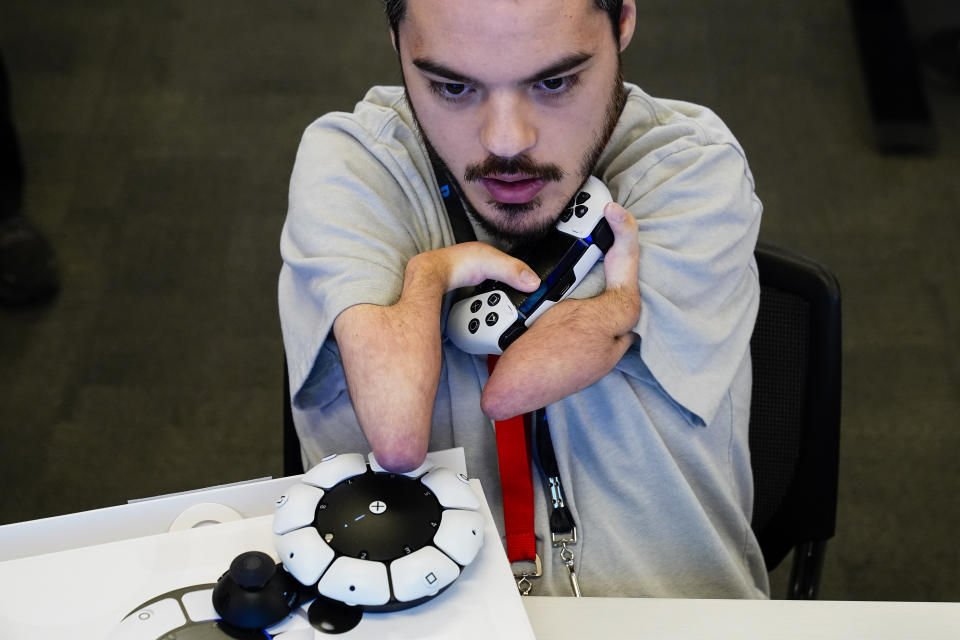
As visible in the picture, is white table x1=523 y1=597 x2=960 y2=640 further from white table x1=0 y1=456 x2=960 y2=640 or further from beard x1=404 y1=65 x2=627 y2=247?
beard x1=404 y1=65 x2=627 y2=247

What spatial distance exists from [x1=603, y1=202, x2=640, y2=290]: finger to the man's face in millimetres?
75

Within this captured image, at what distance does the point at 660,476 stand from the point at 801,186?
1.55 m

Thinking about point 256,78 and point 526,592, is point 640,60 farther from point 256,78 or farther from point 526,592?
point 526,592

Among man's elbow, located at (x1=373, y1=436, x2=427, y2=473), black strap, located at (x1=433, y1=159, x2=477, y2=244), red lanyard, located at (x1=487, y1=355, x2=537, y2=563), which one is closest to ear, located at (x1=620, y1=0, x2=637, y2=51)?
black strap, located at (x1=433, y1=159, x2=477, y2=244)

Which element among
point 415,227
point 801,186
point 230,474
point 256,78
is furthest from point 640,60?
point 415,227

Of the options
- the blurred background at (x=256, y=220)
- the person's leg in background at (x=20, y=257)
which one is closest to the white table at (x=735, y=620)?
the blurred background at (x=256, y=220)

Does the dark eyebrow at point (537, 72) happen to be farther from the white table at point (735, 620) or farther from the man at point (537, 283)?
the white table at point (735, 620)

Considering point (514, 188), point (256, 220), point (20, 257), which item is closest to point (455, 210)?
point (514, 188)

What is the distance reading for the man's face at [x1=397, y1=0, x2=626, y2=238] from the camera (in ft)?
3.04

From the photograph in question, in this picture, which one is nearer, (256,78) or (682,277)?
(682,277)

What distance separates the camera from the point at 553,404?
1056mm

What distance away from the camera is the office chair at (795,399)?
1161 mm

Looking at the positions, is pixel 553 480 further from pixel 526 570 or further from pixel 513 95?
pixel 513 95

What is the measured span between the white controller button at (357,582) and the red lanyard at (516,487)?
0.29m
